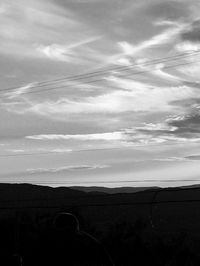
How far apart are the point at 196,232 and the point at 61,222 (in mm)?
105291

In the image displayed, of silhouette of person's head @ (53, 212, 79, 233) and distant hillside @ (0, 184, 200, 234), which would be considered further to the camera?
distant hillside @ (0, 184, 200, 234)

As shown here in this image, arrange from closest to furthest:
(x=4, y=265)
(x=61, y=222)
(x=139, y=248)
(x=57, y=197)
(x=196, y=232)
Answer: (x=61, y=222), (x=4, y=265), (x=139, y=248), (x=196, y=232), (x=57, y=197)

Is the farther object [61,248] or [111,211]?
[111,211]

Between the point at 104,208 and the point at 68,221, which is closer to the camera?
the point at 68,221

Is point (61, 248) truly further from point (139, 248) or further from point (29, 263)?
point (139, 248)

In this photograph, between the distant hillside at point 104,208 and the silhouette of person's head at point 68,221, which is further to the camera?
the distant hillside at point 104,208

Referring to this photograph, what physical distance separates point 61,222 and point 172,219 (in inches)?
5198

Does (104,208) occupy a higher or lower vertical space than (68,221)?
higher

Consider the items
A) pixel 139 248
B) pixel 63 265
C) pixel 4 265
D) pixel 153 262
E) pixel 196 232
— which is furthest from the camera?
pixel 196 232

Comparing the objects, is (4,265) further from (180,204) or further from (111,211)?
(180,204)

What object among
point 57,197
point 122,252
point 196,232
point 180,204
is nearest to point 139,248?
point 122,252

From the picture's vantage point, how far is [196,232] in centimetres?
12012

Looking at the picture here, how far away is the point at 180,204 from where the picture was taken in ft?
637

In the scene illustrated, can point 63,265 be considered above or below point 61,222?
below
